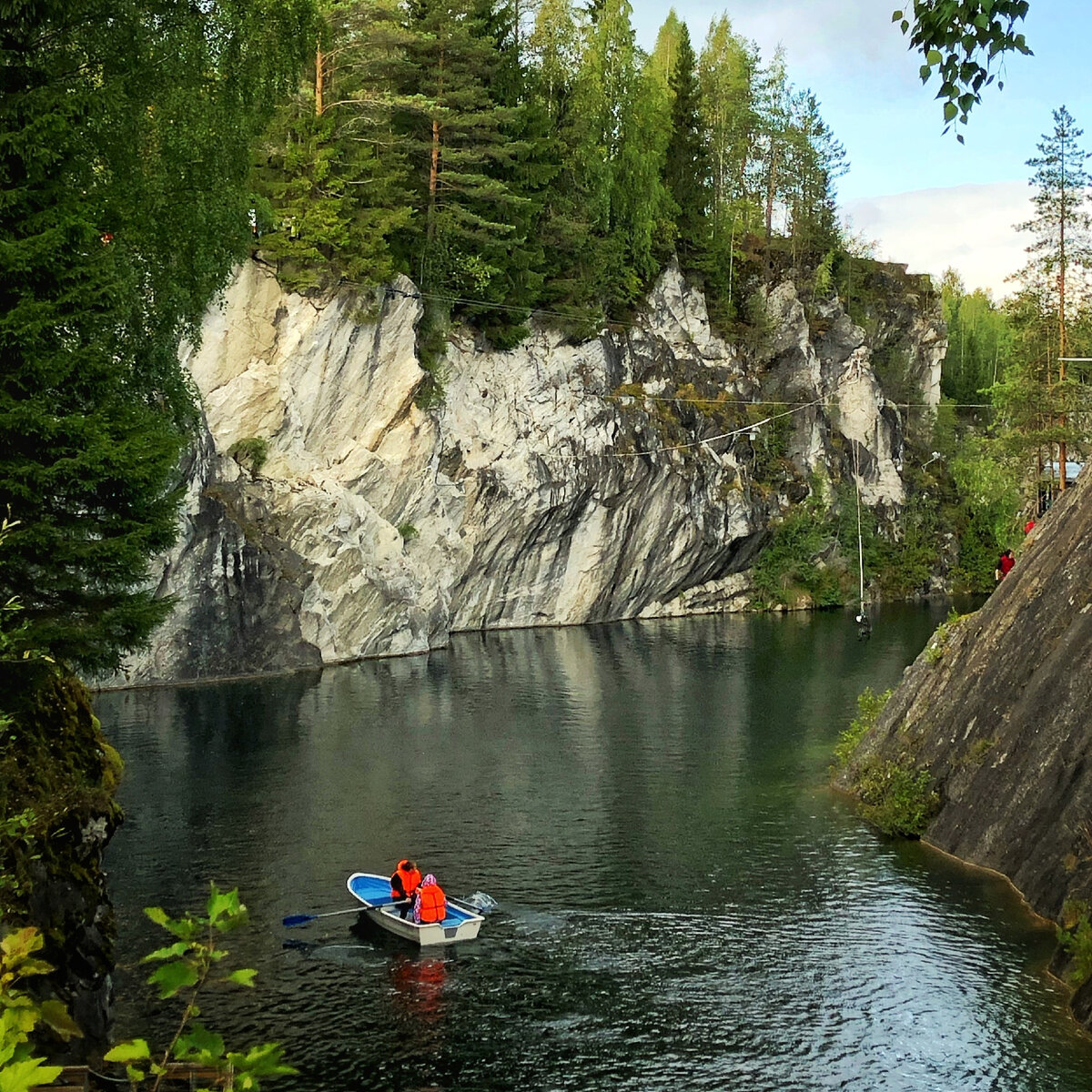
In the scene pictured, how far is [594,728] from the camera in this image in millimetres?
41625

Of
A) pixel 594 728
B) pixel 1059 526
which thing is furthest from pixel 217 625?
pixel 1059 526

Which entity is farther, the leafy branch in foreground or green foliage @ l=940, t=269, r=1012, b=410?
green foliage @ l=940, t=269, r=1012, b=410

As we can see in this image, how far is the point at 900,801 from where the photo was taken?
28453 millimetres

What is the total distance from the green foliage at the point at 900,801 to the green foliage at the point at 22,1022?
81.2 ft

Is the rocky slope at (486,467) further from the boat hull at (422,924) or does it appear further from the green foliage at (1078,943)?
the green foliage at (1078,943)

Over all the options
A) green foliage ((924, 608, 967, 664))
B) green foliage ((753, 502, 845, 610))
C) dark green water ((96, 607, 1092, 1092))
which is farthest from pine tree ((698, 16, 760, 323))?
green foliage ((924, 608, 967, 664))

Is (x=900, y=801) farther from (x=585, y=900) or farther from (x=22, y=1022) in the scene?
(x=22, y=1022)

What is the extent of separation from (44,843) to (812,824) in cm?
1905

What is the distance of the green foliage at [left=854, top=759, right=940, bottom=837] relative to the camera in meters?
28.2

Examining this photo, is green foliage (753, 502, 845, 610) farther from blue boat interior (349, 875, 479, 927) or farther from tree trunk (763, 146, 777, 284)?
blue boat interior (349, 875, 479, 927)

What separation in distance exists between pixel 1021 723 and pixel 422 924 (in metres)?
13.1

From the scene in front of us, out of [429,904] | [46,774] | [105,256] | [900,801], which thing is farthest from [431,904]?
[105,256]

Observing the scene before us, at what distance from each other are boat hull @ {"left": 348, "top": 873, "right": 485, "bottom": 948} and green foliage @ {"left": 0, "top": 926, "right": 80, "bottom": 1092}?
54.1 ft

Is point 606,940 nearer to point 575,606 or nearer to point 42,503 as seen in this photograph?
point 42,503
